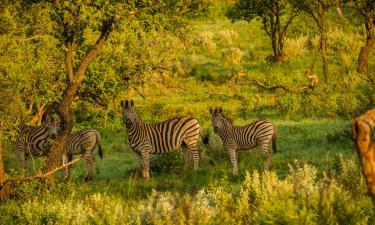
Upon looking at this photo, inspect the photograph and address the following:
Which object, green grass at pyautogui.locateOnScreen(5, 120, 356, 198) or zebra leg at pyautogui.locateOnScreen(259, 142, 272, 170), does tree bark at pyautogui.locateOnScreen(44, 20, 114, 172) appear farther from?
zebra leg at pyautogui.locateOnScreen(259, 142, 272, 170)

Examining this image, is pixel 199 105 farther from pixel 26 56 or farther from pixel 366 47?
pixel 26 56

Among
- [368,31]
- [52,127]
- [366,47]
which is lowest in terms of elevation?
[52,127]

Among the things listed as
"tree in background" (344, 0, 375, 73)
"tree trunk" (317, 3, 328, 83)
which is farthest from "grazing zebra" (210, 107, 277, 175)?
"tree in background" (344, 0, 375, 73)

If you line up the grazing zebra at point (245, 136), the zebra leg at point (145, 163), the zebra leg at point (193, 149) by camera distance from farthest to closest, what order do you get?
1. the zebra leg at point (193, 149)
2. the zebra leg at point (145, 163)
3. the grazing zebra at point (245, 136)

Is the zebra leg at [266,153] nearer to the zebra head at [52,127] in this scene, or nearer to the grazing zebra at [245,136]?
the grazing zebra at [245,136]

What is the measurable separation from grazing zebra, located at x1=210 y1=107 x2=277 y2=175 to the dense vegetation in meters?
0.45

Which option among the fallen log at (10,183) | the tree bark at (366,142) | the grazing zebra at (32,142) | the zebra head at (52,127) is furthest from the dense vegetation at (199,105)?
the tree bark at (366,142)

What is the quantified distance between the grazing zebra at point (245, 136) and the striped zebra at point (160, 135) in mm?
933

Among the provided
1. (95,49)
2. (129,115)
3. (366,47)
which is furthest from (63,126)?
(366,47)

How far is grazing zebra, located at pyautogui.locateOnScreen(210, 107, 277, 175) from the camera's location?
19.7 meters

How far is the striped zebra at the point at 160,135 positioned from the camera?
21125mm

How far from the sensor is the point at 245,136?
20203 millimetres

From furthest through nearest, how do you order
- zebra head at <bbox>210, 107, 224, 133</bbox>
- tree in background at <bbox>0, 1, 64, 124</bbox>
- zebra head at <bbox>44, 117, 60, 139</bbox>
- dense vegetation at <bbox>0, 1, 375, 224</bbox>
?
zebra head at <bbox>44, 117, 60, 139</bbox> < zebra head at <bbox>210, 107, 224, 133</bbox> < tree in background at <bbox>0, 1, 64, 124</bbox> < dense vegetation at <bbox>0, 1, 375, 224</bbox>

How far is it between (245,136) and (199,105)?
1089cm
